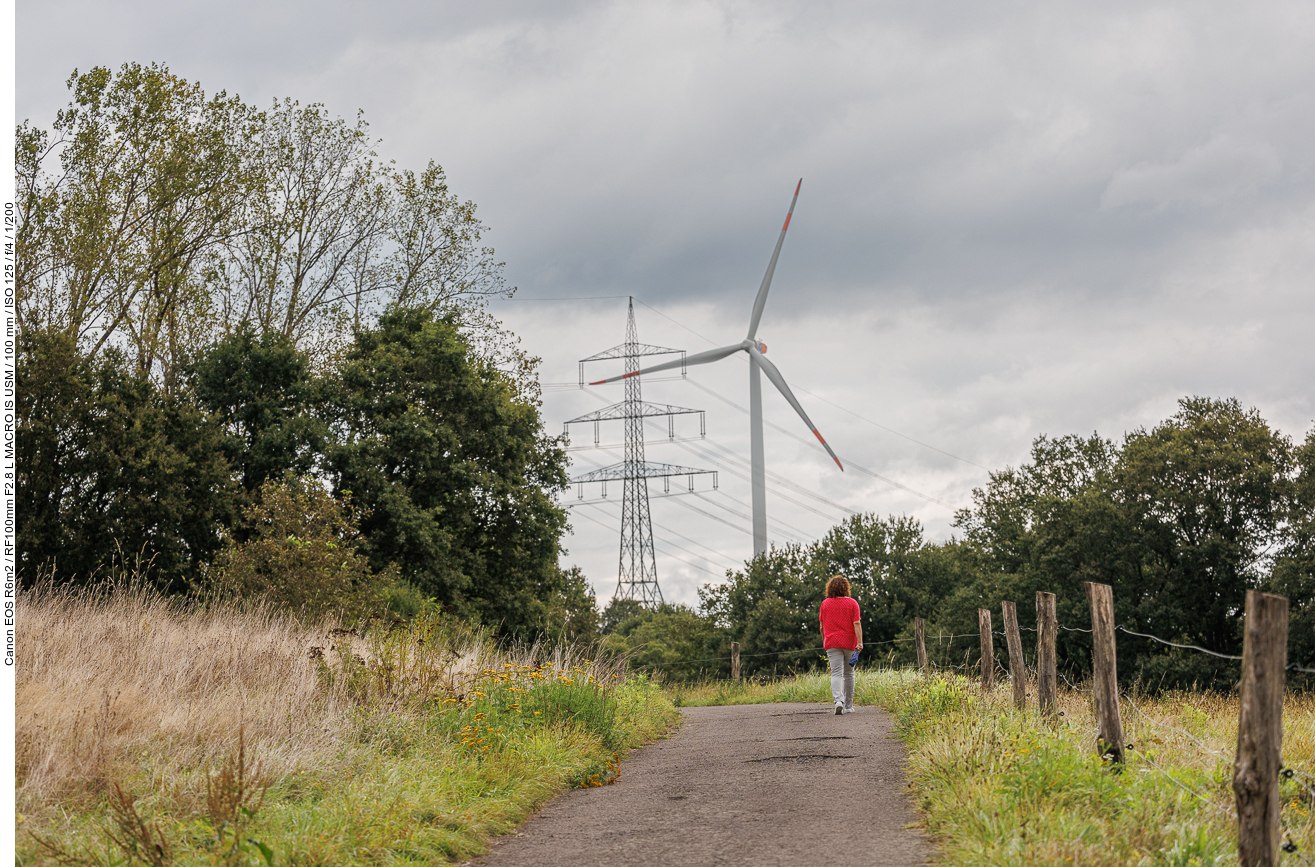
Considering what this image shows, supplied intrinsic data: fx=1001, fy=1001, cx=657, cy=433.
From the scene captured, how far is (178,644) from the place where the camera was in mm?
9945

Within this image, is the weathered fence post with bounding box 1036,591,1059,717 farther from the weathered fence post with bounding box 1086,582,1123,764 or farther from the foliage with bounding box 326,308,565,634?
the foliage with bounding box 326,308,565,634

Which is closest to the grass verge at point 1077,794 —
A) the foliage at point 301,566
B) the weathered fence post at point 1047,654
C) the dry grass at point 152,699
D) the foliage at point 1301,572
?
the weathered fence post at point 1047,654

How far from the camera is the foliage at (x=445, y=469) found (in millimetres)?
28641

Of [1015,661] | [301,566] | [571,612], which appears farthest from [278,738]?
[571,612]

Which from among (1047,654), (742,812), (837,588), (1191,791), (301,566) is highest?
(301,566)

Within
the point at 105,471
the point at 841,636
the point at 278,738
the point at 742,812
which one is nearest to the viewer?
the point at 742,812

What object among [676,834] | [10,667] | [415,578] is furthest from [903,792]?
[415,578]

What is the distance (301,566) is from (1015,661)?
39.4ft

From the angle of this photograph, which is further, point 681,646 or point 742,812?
point 681,646

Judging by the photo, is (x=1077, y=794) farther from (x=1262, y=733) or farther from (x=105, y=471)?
(x=105, y=471)

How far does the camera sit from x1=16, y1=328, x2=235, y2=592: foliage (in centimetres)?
2328

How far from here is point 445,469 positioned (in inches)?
1187

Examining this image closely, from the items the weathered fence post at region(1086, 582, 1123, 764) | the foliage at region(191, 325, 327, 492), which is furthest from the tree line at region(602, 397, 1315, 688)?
the weathered fence post at region(1086, 582, 1123, 764)

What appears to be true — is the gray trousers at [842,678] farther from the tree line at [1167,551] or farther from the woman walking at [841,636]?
the tree line at [1167,551]
